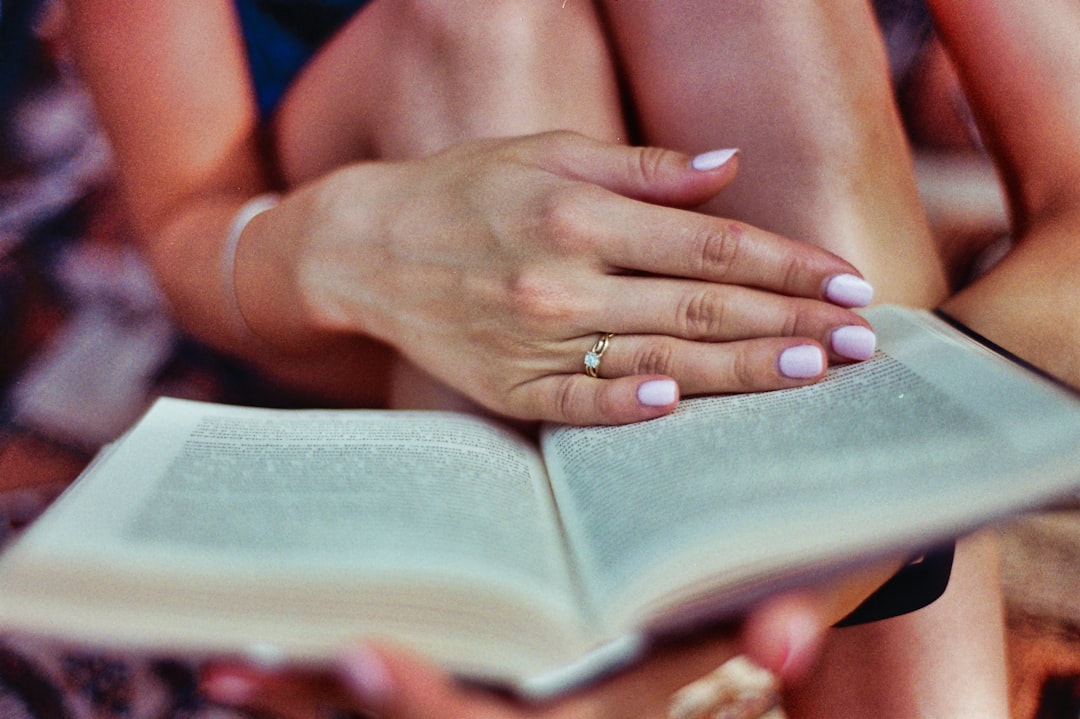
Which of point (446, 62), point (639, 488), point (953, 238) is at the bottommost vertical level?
point (953, 238)

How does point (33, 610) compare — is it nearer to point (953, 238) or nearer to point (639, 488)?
point (639, 488)

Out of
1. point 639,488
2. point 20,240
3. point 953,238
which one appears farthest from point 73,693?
point 953,238

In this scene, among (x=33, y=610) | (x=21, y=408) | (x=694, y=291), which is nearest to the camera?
(x=33, y=610)

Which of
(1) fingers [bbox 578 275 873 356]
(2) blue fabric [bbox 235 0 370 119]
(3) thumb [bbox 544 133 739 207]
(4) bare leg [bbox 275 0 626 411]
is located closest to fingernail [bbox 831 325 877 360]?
(1) fingers [bbox 578 275 873 356]

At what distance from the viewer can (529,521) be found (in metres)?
0.34

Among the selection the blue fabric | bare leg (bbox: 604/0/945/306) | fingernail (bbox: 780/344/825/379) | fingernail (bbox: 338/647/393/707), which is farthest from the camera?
the blue fabric

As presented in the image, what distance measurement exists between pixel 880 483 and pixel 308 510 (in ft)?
0.76

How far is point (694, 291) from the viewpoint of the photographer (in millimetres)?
449

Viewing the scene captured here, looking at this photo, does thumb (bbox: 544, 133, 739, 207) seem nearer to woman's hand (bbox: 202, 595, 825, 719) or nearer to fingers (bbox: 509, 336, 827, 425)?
fingers (bbox: 509, 336, 827, 425)

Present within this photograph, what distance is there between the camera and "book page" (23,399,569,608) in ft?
0.96

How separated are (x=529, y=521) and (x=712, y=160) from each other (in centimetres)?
24

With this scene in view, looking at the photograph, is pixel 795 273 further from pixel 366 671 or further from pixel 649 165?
pixel 366 671

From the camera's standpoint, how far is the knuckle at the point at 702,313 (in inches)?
17.6

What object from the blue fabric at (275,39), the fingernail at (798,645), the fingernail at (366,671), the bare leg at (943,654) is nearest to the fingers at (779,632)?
the fingernail at (798,645)
